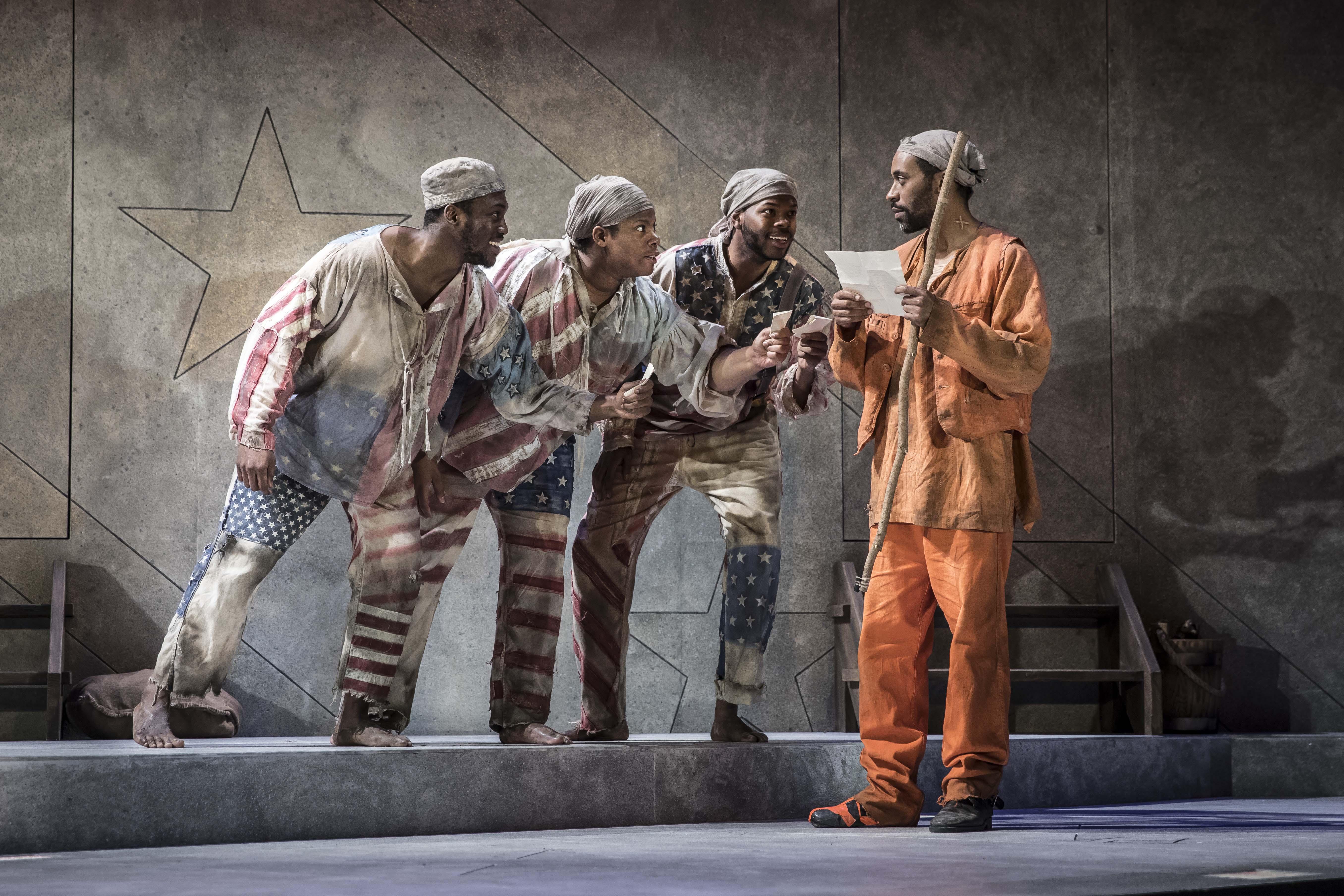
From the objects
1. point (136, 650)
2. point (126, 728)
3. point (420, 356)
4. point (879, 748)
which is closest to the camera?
point (879, 748)

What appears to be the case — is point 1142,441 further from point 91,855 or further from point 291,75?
point 91,855

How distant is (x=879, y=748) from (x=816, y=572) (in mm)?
2498

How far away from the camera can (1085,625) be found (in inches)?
248

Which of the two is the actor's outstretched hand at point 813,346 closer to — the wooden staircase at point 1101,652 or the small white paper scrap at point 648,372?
the small white paper scrap at point 648,372

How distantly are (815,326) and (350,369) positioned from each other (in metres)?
1.30

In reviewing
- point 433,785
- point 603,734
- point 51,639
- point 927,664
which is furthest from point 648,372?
point 51,639

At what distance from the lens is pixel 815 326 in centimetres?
399

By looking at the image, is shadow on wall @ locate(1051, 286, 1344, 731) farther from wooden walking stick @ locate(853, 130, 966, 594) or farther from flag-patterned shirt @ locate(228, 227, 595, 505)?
flag-patterned shirt @ locate(228, 227, 595, 505)

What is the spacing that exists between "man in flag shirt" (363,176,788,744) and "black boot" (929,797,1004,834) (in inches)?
49.0

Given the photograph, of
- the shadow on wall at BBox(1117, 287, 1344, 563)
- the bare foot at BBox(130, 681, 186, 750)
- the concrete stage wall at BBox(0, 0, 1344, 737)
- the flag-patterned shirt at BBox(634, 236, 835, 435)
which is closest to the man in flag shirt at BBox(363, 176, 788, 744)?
the flag-patterned shirt at BBox(634, 236, 835, 435)

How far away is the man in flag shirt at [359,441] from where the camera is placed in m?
3.94

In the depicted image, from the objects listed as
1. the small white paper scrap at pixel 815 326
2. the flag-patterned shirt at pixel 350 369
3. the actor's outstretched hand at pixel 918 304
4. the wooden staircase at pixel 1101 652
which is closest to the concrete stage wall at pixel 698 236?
the wooden staircase at pixel 1101 652

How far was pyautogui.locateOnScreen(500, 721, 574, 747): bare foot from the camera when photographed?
4199 millimetres

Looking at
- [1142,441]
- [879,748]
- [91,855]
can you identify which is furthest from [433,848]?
[1142,441]
